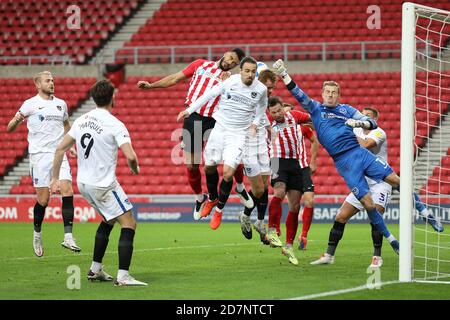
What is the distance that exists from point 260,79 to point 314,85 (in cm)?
1508

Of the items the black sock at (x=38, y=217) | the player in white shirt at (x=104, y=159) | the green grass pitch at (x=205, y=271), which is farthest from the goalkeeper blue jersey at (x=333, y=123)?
the black sock at (x=38, y=217)

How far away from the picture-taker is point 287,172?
43.7 ft

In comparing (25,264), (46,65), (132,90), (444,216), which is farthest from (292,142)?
(46,65)

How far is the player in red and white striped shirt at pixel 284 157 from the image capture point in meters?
13.1

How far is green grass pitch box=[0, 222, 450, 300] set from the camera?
8.34 metres

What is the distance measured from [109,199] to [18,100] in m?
20.9

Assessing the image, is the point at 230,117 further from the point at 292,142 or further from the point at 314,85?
the point at 314,85

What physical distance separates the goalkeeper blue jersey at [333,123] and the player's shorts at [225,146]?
1261mm

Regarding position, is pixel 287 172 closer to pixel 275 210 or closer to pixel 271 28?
pixel 275 210

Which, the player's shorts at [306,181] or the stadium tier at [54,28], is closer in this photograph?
the player's shorts at [306,181]

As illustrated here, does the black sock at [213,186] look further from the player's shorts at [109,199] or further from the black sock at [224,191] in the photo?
the player's shorts at [109,199]

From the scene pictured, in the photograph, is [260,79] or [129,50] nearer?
[260,79]

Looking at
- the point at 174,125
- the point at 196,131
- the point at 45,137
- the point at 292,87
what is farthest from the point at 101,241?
the point at 174,125
